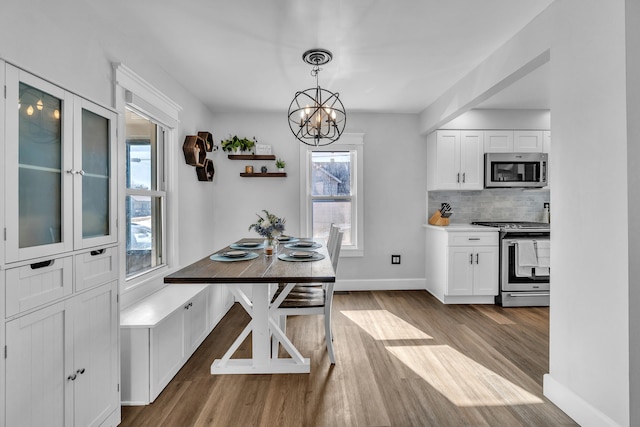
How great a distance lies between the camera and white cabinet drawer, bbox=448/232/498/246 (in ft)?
13.3

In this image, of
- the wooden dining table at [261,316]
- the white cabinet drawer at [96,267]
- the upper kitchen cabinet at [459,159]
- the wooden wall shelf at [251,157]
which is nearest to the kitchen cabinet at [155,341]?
the wooden dining table at [261,316]

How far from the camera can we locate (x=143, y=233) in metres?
2.90

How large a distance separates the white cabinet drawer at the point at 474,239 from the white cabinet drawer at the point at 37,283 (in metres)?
3.71

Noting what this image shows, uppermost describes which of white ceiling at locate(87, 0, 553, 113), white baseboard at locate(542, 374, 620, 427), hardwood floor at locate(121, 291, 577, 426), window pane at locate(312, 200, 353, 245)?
white ceiling at locate(87, 0, 553, 113)

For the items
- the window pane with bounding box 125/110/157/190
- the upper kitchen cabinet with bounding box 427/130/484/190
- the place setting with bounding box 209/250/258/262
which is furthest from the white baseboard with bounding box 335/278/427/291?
the window pane with bounding box 125/110/157/190

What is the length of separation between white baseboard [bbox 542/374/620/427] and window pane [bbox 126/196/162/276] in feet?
9.87

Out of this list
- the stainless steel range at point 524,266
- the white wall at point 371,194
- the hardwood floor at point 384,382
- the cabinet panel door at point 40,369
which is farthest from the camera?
the white wall at point 371,194

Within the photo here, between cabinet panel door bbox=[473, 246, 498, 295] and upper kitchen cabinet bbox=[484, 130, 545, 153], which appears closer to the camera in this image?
cabinet panel door bbox=[473, 246, 498, 295]

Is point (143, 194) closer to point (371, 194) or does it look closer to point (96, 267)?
point (96, 267)

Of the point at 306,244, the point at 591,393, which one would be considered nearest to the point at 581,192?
the point at 591,393

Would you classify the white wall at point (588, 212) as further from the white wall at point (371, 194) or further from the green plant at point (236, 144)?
the green plant at point (236, 144)

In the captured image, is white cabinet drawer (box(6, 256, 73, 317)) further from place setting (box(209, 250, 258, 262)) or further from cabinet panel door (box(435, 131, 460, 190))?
cabinet panel door (box(435, 131, 460, 190))

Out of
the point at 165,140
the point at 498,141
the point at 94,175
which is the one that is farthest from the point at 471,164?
A: the point at 94,175

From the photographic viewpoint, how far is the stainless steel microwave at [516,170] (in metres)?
4.31
